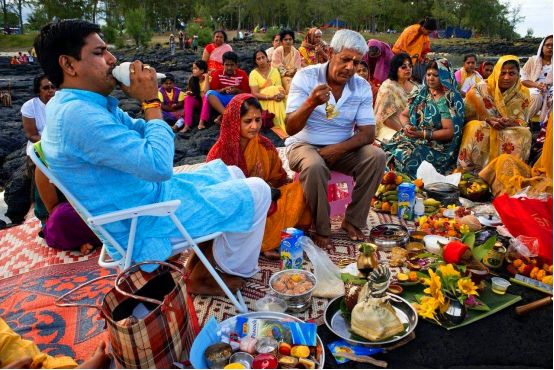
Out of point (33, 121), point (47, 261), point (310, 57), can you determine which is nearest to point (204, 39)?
point (310, 57)

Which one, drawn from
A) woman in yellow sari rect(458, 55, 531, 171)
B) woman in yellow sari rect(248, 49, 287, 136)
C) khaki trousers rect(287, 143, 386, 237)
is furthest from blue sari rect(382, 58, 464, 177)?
woman in yellow sari rect(248, 49, 287, 136)

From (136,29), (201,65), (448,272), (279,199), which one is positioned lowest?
(448,272)

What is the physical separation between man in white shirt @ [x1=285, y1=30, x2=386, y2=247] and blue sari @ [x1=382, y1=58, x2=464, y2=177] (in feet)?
4.23

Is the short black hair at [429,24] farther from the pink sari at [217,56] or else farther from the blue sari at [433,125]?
the pink sari at [217,56]

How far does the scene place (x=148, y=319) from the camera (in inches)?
72.0

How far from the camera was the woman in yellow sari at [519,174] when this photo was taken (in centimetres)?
339

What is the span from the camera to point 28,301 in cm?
287

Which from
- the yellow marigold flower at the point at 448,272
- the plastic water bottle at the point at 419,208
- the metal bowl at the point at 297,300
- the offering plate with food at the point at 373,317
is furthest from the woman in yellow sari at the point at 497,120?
the metal bowl at the point at 297,300

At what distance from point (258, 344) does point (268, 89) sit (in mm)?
6242

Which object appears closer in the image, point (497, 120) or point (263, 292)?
point (263, 292)

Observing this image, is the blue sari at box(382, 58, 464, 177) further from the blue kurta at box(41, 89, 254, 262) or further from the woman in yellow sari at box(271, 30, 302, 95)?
the woman in yellow sari at box(271, 30, 302, 95)

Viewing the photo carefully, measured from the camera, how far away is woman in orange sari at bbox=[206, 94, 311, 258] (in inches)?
132

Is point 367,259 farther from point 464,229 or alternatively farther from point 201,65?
point 201,65

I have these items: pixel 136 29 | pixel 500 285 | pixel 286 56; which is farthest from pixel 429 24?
pixel 136 29
